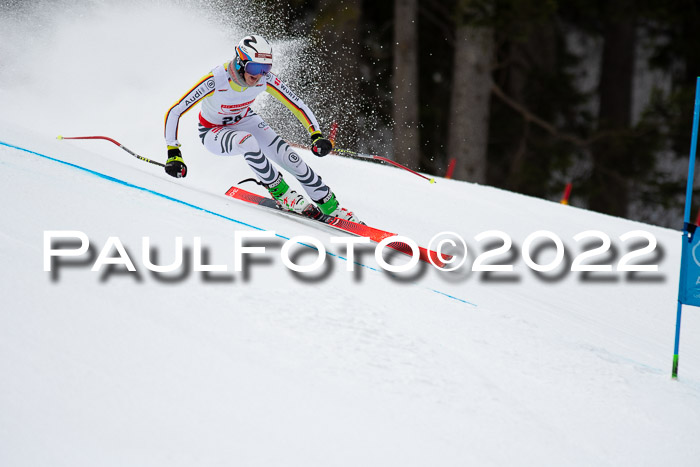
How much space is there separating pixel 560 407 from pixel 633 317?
2.29 metres

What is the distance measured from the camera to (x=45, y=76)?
34.8 feet

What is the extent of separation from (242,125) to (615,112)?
12.5 m

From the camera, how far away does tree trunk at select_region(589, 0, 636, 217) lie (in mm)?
13914

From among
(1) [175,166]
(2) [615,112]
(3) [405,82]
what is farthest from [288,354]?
(2) [615,112]

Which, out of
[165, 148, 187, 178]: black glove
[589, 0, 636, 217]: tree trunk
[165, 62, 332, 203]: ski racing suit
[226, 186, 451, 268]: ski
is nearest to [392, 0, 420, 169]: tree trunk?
[589, 0, 636, 217]: tree trunk

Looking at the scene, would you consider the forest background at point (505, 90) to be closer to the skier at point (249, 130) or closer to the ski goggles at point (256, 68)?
the skier at point (249, 130)

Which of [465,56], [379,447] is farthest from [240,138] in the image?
[465,56]

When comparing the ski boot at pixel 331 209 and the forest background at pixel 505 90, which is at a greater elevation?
the forest background at pixel 505 90

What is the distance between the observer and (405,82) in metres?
12.7

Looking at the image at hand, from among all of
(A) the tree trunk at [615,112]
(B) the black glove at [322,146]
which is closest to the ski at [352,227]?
(B) the black glove at [322,146]

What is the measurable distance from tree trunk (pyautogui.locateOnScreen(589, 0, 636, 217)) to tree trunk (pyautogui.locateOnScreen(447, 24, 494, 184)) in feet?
9.54

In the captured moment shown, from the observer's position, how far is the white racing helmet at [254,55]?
5.27m

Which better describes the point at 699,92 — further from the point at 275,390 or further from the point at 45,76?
the point at 45,76

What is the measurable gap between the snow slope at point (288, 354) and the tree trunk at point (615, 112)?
9.13 metres
